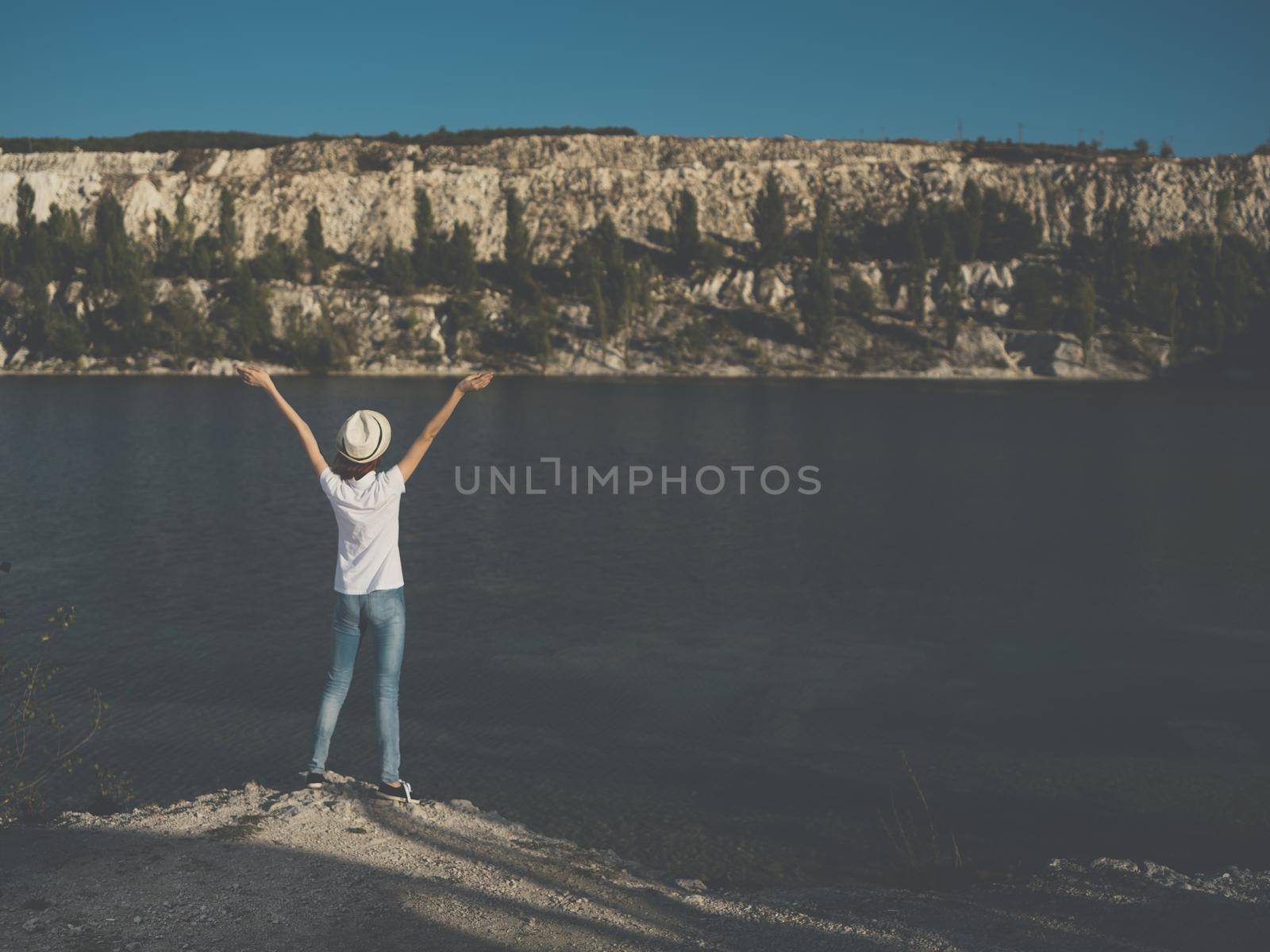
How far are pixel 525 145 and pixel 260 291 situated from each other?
195 feet

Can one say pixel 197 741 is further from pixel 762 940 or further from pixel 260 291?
pixel 260 291

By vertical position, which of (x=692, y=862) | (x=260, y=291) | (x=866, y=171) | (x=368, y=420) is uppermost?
(x=866, y=171)

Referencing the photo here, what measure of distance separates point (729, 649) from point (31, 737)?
10321mm

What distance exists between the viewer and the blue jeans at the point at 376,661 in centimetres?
861

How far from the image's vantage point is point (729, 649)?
17.9 m

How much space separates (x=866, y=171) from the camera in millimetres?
160625

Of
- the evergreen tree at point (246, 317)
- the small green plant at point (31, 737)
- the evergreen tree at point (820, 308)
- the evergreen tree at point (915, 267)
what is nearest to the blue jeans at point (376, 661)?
the small green plant at point (31, 737)

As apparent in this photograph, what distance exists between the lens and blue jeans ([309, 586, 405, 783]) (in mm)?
8609

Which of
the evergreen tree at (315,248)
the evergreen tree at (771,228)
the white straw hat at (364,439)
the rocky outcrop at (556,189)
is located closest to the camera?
the white straw hat at (364,439)

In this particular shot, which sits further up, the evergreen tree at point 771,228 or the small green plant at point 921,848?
the evergreen tree at point 771,228

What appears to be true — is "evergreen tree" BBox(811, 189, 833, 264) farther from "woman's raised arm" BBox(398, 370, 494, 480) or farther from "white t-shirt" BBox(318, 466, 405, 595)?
"white t-shirt" BBox(318, 466, 405, 595)

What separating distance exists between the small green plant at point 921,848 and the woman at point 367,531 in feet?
16.3

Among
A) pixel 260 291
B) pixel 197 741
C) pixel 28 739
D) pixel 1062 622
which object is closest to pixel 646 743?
pixel 197 741

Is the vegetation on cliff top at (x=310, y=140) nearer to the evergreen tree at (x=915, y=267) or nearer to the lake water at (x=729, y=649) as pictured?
the evergreen tree at (x=915, y=267)
